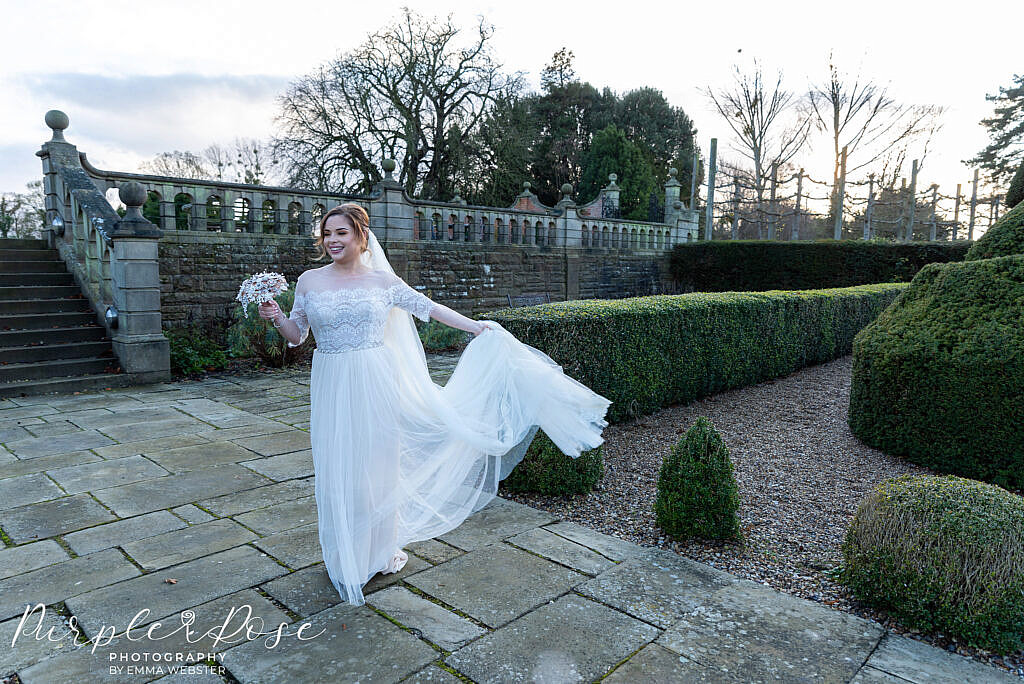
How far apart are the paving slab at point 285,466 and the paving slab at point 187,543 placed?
885 mm

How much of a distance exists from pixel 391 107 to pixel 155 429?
19000mm

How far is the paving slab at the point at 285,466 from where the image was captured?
4.77m

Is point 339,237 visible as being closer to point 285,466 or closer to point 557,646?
point 557,646

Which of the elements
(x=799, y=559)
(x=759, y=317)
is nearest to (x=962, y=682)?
(x=799, y=559)

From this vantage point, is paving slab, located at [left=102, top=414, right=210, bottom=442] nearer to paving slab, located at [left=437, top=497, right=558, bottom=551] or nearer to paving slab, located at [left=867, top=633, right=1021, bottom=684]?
paving slab, located at [left=437, top=497, right=558, bottom=551]

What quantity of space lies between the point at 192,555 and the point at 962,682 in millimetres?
3641

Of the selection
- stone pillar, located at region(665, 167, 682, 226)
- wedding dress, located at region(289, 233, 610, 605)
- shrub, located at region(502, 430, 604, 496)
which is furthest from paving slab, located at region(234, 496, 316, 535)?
stone pillar, located at region(665, 167, 682, 226)

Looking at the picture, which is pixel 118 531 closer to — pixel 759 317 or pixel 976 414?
pixel 976 414

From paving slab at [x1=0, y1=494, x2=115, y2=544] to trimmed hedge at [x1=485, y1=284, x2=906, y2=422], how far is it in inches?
128

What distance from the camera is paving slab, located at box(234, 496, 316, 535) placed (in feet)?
12.5

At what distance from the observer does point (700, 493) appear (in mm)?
3635

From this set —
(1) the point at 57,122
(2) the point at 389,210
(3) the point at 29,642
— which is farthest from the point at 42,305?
(3) the point at 29,642

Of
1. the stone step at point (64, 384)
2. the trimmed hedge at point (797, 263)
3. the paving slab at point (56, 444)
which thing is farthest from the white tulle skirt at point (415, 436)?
the trimmed hedge at point (797, 263)

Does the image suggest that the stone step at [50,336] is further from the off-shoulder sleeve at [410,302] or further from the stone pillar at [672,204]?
the stone pillar at [672,204]
